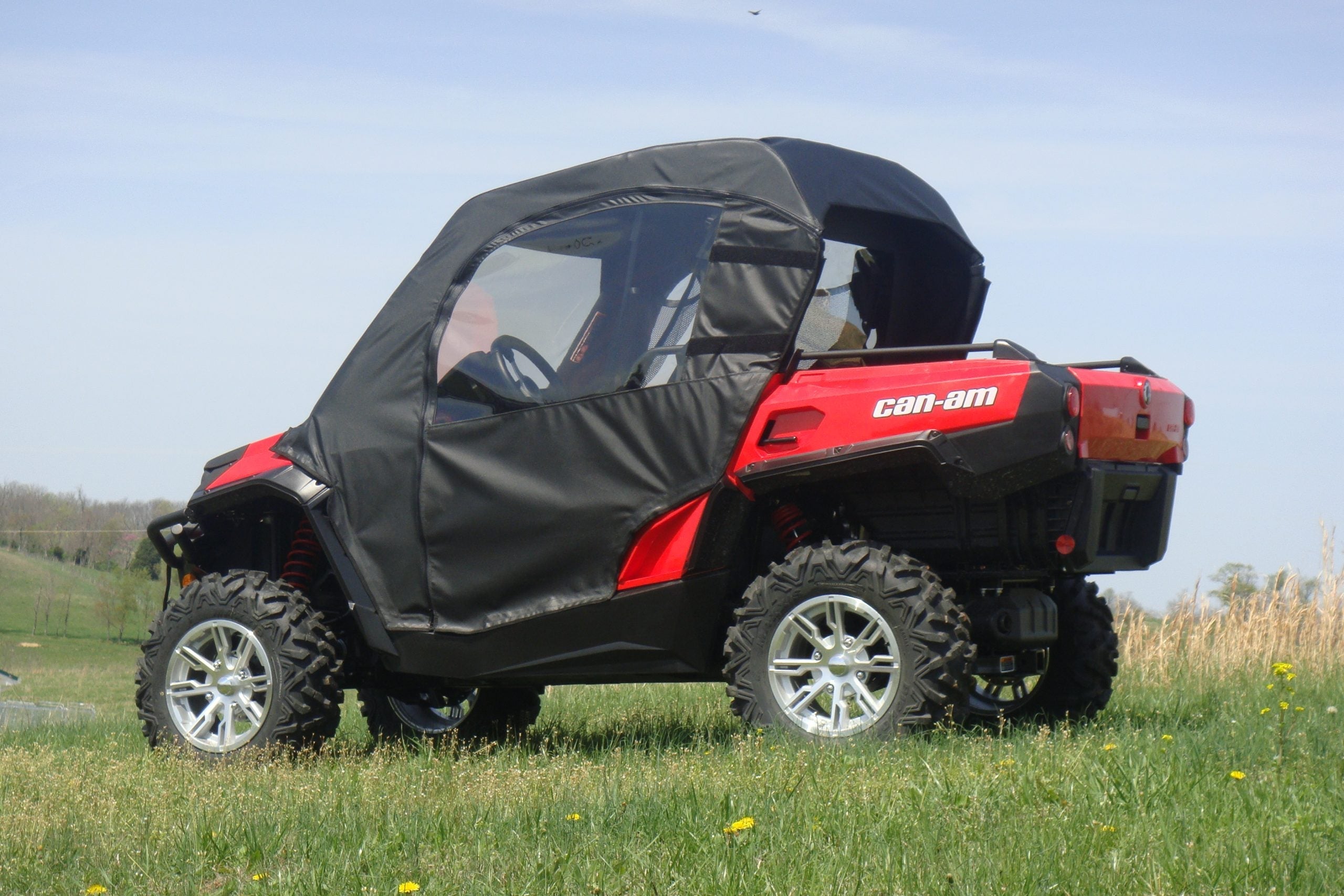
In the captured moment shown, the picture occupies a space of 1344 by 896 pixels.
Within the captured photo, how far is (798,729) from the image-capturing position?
512cm

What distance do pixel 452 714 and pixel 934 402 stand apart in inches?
157

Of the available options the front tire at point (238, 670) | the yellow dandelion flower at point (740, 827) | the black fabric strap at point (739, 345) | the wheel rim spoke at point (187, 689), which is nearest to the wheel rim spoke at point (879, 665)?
the black fabric strap at point (739, 345)

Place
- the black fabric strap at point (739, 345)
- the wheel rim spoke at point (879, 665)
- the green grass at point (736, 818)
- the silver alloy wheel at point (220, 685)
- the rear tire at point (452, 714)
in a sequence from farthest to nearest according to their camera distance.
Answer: the rear tire at point (452, 714), the silver alloy wheel at point (220, 685), the black fabric strap at point (739, 345), the wheel rim spoke at point (879, 665), the green grass at point (736, 818)

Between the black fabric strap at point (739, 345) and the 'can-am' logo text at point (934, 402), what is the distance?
491 millimetres

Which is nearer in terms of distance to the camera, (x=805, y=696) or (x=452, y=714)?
(x=805, y=696)

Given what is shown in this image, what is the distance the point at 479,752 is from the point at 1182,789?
3196mm

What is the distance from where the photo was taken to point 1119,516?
18.0ft

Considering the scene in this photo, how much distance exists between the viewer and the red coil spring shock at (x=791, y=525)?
5.57 meters

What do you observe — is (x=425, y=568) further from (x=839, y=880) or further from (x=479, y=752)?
(x=839, y=880)

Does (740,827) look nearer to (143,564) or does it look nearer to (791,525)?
(791,525)

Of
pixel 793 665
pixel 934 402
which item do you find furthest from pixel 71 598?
pixel 934 402

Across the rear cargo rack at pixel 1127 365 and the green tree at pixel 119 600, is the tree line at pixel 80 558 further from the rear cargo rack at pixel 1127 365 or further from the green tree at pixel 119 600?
the rear cargo rack at pixel 1127 365

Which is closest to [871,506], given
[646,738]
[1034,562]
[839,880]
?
[1034,562]

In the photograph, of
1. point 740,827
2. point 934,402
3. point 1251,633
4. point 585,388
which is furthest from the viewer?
point 1251,633
